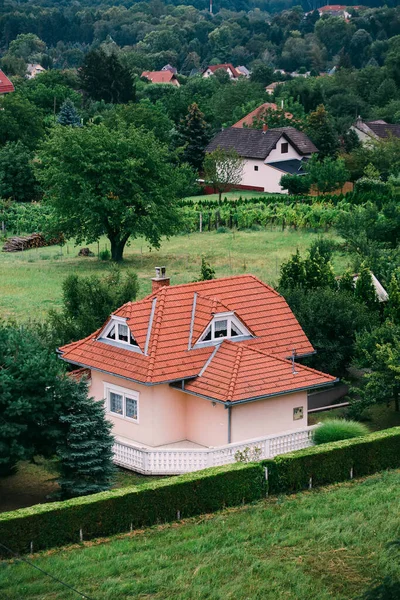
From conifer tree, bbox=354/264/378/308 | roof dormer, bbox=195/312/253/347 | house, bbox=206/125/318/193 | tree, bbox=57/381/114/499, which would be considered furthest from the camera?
house, bbox=206/125/318/193

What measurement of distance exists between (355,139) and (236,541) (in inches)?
3255

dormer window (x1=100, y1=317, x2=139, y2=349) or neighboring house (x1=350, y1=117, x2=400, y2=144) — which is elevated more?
neighboring house (x1=350, y1=117, x2=400, y2=144)

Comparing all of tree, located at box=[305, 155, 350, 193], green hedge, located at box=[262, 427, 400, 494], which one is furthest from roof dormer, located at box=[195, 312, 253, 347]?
tree, located at box=[305, 155, 350, 193]

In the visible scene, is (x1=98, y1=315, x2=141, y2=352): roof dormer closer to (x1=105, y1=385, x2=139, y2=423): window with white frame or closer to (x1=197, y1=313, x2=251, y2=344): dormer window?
(x1=105, y1=385, x2=139, y2=423): window with white frame

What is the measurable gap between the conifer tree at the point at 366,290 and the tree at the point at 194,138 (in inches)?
2247

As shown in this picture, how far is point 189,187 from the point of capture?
88.2 m

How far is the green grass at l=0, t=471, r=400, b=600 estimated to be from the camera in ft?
78.8

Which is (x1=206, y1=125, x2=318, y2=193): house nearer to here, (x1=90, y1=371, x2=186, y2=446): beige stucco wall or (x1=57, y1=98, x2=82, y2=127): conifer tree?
(x1=57, y1=98, x2=82, y2=127): conifer tree

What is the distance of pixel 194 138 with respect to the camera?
3900 inches

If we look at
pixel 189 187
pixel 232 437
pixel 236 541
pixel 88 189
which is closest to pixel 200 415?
pixel 232 437

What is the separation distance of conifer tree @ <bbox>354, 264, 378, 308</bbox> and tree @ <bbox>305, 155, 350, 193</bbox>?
4335cm

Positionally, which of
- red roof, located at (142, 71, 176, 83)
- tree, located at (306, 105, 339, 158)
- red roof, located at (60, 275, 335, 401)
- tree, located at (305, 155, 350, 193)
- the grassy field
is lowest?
the grassy field

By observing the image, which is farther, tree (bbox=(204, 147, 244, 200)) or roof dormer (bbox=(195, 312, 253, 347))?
tree (bbox=(204, 147, 244, 200))

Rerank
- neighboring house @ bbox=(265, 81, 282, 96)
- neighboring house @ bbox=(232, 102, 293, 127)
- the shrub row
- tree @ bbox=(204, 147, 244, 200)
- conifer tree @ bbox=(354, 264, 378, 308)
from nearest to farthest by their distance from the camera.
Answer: the shrub row → conifer tree @ bbox=(354, 264, 378, 308) → tree @ bbox=(204, 147, 244, 200) → neighboring house @ bbox=(232, 102, 293, 127) → neighboring house @ bbox=(265, 81, 282, 96)
